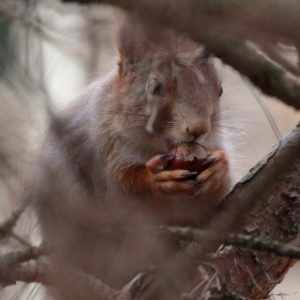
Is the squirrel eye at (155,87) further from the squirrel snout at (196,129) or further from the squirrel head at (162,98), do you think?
the squirrel snout at (196,129)

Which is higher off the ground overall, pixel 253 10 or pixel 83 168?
pixel 253 10

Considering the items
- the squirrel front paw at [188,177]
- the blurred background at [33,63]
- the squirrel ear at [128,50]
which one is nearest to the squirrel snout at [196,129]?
the squirrel front paw at [188,177]

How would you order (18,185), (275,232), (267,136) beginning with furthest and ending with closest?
(267,136) → (275,232) → (18,185)

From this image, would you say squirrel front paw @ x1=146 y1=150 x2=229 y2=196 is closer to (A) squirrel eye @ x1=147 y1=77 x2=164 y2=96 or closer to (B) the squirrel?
(B) the squirrel

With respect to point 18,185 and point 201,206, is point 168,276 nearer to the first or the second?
point 18,185

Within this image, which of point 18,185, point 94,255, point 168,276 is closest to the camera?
point 18,185

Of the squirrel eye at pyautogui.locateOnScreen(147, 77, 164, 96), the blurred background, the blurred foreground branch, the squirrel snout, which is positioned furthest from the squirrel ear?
the blurred foreground branch

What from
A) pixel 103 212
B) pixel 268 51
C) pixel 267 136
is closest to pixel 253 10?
pixel 268 51

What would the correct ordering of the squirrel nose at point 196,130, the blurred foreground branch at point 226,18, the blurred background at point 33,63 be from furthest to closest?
the squirrel nose at point 196,130, the blurred background at point 33,63, the blurred foreground branch at point 226,18
